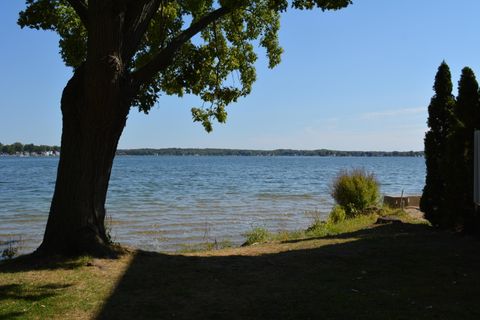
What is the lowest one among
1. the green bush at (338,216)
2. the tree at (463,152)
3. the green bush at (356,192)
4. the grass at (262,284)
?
the green bush at (338,216)

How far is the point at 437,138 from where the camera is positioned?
12.1 m

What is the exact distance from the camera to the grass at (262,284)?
5340 millimetres

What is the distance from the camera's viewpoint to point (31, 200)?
27.7m

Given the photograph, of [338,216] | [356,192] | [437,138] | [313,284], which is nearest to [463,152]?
[437,138]

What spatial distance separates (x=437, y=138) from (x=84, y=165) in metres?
8.09

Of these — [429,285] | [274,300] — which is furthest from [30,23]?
[429,285]

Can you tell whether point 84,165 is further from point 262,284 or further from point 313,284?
point 313,284


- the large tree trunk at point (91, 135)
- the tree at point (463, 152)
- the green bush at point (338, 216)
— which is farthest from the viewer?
the green bush at point (338, 216)

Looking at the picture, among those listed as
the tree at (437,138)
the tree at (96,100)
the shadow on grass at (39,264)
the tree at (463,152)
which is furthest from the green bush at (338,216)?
the shadow on grass at (39,264)

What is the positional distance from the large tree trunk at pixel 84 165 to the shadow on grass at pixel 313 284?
98 cm

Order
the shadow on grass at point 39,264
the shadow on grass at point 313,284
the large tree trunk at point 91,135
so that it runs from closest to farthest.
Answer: the shadow on grass at point 313,284 < the shadow on grass at point 39,264 < the large tree trunk at point 91,135

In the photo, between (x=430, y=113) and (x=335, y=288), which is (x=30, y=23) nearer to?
(x=335, y=288)

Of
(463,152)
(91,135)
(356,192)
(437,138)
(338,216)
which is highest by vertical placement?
(437,138)

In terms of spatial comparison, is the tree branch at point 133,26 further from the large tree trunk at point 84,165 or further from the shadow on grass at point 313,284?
the shadow on grass at point 313,284
